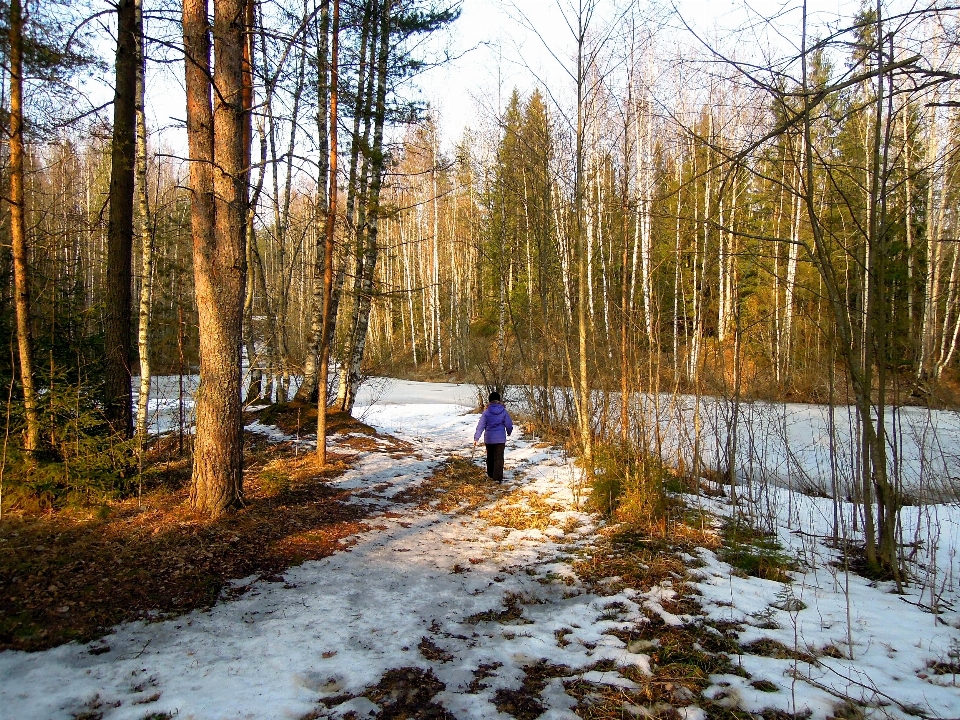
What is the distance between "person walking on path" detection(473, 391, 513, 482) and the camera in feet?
28.1

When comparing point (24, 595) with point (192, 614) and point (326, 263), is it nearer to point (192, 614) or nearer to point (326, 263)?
point (192, 614)

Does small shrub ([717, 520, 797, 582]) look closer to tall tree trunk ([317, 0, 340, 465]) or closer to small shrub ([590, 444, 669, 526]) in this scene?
small shrub ([590, 444, 669, 526])

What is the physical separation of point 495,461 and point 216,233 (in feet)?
17.2

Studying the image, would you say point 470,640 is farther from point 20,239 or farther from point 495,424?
point 20,239

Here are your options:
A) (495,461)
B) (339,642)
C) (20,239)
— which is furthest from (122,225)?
(339,642)

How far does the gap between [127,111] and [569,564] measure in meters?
8.28

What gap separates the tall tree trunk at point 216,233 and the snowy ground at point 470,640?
1.76m

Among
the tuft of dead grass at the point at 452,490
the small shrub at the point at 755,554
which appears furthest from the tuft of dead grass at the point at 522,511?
the small shrub at the point at 755,554

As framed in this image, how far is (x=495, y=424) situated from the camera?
8.66 metres

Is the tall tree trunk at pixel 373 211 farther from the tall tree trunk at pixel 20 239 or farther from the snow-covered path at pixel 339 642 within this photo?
the snow-covered path at pixel 339 642

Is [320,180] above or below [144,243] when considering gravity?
above

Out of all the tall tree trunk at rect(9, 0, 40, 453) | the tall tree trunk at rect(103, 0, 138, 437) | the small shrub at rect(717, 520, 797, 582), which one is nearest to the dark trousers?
the small shrub at rect(717, 520, 797, 582)

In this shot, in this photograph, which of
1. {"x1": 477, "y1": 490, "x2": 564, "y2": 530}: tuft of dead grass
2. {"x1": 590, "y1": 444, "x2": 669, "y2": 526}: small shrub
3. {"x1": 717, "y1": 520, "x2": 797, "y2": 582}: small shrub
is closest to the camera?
{"x1": 717, "y1": 520, "x2": 797, "y2": 582}: small shrub

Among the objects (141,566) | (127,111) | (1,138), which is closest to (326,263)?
(127,111)
